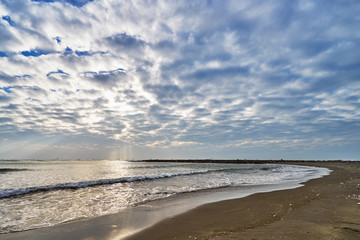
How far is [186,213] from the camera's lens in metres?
7.63

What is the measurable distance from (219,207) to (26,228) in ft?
23.8

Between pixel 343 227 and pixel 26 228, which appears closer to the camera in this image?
pixel 343 227

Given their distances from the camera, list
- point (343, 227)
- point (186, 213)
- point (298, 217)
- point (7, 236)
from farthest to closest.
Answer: point (186, 213)
point (298, 217)
point (7, 236)
point (343, 227)

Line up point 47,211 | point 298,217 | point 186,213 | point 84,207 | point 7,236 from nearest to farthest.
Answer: point 7,236
point 298,217
point 186,213
point 47,211
point 84,207

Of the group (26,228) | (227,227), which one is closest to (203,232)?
(227,227)

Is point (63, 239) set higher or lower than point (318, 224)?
lower

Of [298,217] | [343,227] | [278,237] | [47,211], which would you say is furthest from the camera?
[47,211]

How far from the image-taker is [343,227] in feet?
16.0

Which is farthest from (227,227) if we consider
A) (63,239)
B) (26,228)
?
(26,228)

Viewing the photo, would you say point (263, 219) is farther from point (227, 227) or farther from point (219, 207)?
point (219, 207)

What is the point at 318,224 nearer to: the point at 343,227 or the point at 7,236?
the point at 343,227

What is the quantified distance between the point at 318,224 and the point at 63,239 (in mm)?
7160

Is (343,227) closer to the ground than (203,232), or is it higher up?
higher up

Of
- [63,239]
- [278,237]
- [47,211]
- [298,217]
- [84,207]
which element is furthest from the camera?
[84,207]
